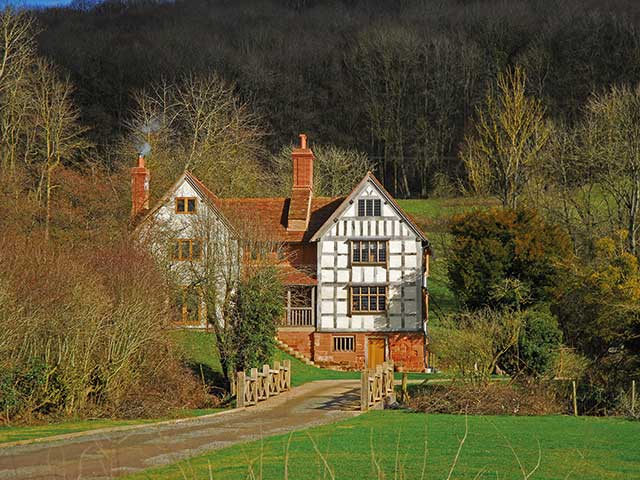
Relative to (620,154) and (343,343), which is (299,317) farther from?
(620,154)

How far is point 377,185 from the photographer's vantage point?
40.2 metres

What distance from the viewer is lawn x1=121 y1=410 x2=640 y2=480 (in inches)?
492

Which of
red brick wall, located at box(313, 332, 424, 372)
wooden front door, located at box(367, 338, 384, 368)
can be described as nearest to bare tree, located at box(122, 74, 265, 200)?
red brick wall, located at box(313, 332, 424, 372)

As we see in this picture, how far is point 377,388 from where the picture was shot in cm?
2767

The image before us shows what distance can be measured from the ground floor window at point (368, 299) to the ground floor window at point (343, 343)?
1.29 m

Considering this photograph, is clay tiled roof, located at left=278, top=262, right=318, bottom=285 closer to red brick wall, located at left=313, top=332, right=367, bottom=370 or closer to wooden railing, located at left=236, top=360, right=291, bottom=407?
red brick wall, located at left=313, top=332, right=367, bottom=370

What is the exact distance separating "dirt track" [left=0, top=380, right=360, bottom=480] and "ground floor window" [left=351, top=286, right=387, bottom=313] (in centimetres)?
907

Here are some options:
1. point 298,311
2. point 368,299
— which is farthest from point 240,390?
point 368,299

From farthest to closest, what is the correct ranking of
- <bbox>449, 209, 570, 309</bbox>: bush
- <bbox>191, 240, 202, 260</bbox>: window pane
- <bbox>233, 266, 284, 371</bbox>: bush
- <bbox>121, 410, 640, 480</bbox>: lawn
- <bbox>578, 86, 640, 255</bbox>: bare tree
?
<bbox>578, 86, 640, 255</bbox>: bare tree < <bbox>449, 209, 570, 309</bbox>: bush < <bbox>191, 240, 202, 260</bbox>: window pane < <bbox>233, 266, 284, 371</bbox>: bush < <bbox>121, 410, 640, 480</bbox>: lawn

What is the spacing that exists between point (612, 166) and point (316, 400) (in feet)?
73.4

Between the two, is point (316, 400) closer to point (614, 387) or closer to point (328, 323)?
point (614, 387)

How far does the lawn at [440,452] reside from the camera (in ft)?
41.0

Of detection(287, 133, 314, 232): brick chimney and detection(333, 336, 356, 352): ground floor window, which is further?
detection(287, 133, 314, 232): brick chimney

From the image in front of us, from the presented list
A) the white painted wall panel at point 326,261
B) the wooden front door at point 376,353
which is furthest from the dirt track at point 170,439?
the white painted wall panel at point 326,261
